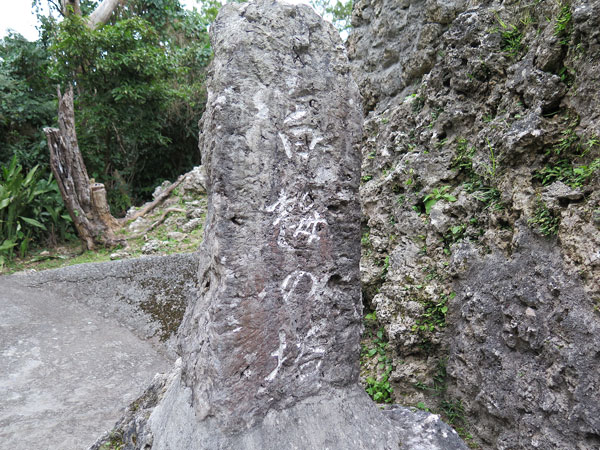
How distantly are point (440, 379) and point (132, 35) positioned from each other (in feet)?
26.5

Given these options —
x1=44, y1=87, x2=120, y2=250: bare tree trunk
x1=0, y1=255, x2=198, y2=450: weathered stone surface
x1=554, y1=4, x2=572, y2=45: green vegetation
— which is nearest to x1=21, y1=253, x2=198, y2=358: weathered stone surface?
x1=0, y1=255, x2=198, y2=450: weathered stone surface

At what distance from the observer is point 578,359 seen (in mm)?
1758

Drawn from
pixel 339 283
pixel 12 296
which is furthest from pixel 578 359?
Result: pixel 12 296

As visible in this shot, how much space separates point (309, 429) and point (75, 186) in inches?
259

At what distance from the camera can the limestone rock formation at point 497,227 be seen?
184cm

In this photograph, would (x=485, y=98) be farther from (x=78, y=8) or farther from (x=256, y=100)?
(x=78, y=8)

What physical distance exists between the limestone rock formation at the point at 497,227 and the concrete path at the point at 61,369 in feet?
7.45

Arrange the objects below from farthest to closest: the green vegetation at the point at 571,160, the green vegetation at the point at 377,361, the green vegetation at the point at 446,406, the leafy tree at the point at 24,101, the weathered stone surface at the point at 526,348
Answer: the leafy tree at the point at 24,101, the green vegetation at the point at 377,361, the green vegetation at the point at 446,406, the green vegetation at the point at 571,160, the weathered stone surface at the point at 526,348

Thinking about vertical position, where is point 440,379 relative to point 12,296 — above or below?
above

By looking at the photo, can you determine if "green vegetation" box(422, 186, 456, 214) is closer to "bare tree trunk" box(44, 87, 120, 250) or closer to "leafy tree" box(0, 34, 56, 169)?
"bare tree trunk" box(44, 87, 120, 250)

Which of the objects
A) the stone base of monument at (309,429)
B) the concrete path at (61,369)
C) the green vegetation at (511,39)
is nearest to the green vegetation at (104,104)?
the concrete path at (61,369)

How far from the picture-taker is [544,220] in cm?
199

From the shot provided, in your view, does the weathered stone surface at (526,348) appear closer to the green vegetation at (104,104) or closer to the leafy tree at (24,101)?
the green vegetation at (104,104)

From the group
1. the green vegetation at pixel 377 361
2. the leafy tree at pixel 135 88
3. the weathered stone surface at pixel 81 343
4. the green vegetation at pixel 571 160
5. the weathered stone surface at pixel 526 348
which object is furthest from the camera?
the leafy tree at pixel 135 88
